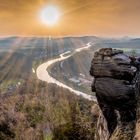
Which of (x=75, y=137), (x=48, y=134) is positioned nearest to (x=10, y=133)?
(x=48, y=134)

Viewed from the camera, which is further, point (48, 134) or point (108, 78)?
point (48, 134)

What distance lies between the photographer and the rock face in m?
28.9

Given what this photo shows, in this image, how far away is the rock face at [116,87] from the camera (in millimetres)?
28938

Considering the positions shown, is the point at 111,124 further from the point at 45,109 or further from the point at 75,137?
the point at 45,109

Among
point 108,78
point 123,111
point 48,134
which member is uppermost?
point 108,78

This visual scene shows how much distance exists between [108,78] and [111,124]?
4788 mm

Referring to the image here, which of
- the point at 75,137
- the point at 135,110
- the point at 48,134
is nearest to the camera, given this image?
the point at 135,110

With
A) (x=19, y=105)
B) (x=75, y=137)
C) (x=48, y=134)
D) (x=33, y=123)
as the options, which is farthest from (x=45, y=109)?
(x=75, y=137)

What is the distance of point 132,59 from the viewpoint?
104 feet

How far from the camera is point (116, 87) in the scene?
2978 centimetres

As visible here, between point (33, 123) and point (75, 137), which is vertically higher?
point (75, 137)

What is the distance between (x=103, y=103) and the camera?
106ft

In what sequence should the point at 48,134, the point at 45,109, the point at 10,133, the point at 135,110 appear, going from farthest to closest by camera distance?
the point at 45,109
the point at 48,134
the point at 10,133
the point at 135,110

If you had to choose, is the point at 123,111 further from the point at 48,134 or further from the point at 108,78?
the point at 48,134
